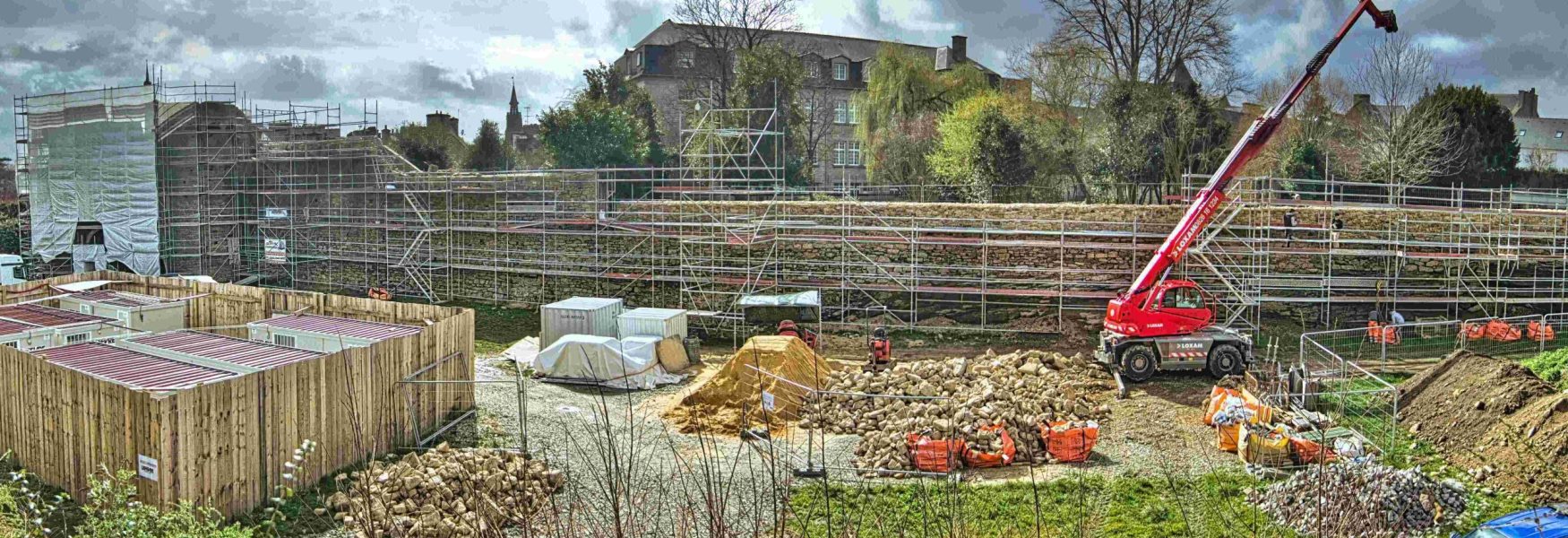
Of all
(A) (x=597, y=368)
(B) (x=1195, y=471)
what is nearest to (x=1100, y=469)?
(B) (x=1195, y=471)

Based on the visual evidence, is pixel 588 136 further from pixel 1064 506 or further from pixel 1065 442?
pixel 1064 506

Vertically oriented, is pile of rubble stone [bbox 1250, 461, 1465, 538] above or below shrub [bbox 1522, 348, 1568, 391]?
below


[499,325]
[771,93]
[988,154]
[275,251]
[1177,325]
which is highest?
[771,93]

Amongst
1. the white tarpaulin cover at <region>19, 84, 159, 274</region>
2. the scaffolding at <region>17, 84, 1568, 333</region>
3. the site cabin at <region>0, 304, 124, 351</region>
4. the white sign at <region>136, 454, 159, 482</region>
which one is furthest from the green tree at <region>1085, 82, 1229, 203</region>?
the white tarpaulin cover at <region>19, 84, 159, 274</region>

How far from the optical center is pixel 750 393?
51.0 ft

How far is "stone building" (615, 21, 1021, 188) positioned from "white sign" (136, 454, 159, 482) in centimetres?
3090

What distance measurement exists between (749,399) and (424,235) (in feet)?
51.6

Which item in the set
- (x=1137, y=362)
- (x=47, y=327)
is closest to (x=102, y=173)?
(x=47, y=327)

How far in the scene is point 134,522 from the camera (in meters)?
7.05

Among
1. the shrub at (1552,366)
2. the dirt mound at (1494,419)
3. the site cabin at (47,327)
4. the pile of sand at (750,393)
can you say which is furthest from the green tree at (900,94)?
the site cabin at (47,327)

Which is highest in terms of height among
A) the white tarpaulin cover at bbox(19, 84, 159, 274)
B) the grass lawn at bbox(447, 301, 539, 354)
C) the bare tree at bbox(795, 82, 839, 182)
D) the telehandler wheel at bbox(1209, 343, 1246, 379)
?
the bare tree at bbox(795, 82, 839, 182)

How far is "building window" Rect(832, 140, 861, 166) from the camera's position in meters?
43.7

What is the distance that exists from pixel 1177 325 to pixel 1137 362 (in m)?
0.88

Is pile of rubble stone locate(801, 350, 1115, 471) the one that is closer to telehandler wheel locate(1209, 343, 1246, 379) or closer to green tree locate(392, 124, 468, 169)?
telehandler wheel locate(1209, 343, 1246, 379)
